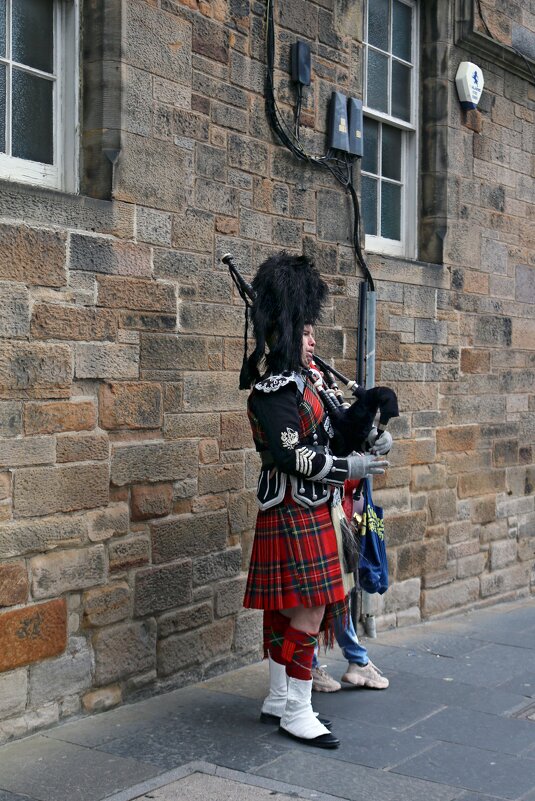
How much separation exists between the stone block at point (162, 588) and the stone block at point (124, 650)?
85 mm

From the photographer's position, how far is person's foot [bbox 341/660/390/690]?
5613 millimetres

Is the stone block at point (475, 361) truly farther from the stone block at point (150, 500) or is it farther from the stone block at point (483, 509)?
the stone block at point (150, 500)

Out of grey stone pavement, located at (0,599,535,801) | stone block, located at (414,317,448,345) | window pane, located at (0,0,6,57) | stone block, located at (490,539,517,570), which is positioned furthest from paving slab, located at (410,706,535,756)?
window pane, located at (0,0,6,57)

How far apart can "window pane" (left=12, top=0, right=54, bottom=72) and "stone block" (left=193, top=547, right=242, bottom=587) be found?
2558mm

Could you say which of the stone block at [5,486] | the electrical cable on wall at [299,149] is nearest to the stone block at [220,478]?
the stone block at [5,486]

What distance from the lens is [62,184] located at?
17.1 feet

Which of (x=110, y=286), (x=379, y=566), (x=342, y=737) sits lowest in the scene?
(x=342, y=737)

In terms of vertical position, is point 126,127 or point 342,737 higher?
point 126,127

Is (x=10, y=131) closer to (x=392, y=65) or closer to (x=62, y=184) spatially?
(x=62, y=184)

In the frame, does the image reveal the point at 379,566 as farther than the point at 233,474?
No

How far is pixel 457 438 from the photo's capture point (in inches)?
311

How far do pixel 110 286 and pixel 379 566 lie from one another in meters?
1.85

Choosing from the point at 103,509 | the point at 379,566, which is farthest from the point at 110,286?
the point at 379,566

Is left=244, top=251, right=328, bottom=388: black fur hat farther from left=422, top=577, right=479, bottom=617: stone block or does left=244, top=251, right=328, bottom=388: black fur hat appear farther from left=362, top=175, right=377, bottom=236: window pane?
left=422, top=577, right=479, bottom=617: stone block
